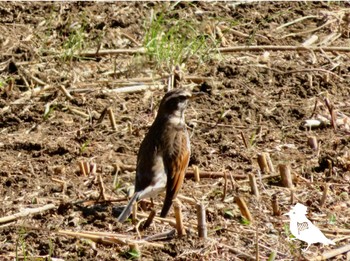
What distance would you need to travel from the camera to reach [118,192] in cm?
846

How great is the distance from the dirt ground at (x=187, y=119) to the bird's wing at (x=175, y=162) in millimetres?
180

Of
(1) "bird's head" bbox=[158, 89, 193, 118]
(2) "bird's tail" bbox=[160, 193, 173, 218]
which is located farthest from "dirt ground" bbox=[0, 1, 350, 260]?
(1) "bird's head" bbox=[158, 89, 193, 118]

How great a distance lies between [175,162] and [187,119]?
62.8 inches

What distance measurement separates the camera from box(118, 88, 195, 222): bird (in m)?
8.08

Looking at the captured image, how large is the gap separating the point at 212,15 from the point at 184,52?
139cm

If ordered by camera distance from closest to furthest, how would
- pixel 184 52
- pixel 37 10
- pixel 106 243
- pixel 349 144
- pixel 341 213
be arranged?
pixel 106 243 < pixel 341 213 < pixel 349 144 < pixel 184 52 < pixel 37 10

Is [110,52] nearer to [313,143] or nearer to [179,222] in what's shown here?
[313,143]

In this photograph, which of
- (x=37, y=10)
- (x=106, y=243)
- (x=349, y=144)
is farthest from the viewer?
(x=37, y=10)

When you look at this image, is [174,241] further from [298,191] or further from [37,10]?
[37,10]

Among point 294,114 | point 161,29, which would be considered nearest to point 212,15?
point 161,29

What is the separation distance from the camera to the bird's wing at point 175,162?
8.03m

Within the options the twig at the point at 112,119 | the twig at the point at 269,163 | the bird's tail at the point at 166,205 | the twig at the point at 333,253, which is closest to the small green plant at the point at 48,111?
the twig at the point at 112,119

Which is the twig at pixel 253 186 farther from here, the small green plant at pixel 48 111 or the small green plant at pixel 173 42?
the small green plant at pixel 173 42

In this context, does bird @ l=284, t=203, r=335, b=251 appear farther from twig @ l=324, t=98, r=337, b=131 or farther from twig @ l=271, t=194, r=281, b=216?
twig @ l=324, t=98, r=337, b=131
